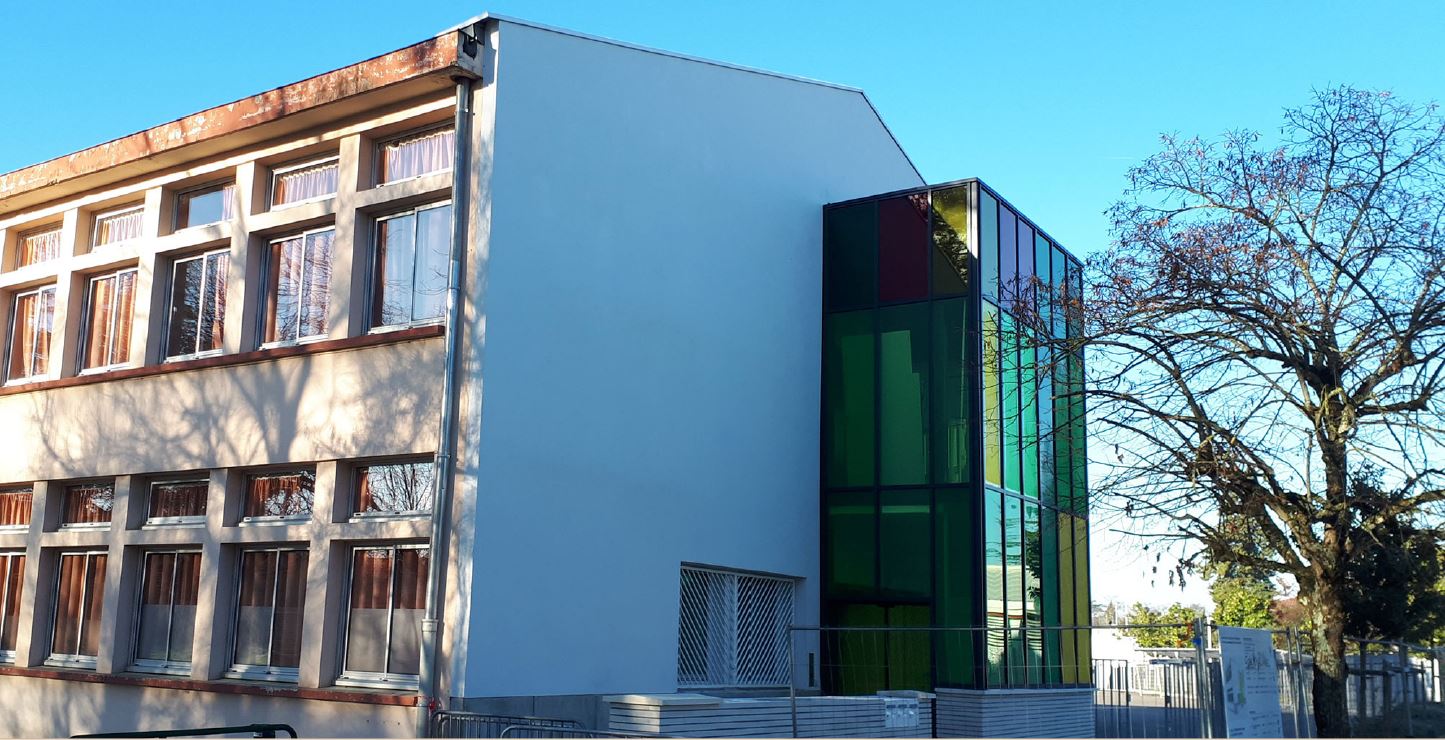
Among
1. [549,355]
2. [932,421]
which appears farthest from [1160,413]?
[549,355]

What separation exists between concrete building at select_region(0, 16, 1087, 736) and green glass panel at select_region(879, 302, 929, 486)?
1172mm

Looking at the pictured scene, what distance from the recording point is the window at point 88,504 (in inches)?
744

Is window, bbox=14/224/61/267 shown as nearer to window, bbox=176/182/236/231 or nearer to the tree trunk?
window, bbox=176/182/236/231

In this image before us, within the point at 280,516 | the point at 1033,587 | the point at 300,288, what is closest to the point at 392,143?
the point at 300,288

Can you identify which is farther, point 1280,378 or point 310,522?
point 310,522

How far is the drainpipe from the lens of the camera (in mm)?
14414

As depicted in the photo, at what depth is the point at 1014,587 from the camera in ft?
65.3

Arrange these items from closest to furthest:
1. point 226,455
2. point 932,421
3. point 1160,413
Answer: point 1160,413 < point 226,455 < point 932,421

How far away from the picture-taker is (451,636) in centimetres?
1445

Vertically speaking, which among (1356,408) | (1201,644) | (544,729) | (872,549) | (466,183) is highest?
(466,183)

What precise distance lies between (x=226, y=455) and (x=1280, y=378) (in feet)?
42.5

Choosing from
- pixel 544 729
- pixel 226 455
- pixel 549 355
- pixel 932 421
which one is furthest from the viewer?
pixel 932 421

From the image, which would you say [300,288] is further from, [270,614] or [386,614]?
[386,614]

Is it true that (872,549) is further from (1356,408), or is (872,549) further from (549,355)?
(1356,408)
